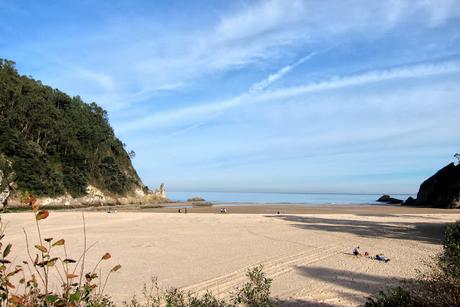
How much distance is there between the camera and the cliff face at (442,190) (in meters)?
55.5

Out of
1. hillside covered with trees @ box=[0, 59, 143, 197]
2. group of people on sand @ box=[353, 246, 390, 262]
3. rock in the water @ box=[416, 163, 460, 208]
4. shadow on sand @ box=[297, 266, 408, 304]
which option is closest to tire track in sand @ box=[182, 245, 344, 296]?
shadow on sand @ box=[297, 266, 408, 304]

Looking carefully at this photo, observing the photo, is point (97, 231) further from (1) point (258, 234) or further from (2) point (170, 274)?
(2) point (170, 274)

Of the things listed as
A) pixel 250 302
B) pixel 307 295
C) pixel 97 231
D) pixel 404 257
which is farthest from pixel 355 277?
pixel 97 231

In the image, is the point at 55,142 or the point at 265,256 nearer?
the point at 265,256

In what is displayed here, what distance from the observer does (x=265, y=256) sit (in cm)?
1318

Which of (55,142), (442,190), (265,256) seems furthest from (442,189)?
(55,142)

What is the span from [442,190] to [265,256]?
185 feet

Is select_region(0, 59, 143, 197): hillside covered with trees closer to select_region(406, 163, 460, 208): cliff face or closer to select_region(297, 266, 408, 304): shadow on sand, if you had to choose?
select_region(297, 266, 408, 304): shadow on sand

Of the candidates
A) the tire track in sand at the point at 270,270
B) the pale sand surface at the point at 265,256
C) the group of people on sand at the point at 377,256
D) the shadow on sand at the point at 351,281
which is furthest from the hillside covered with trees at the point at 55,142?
the shadow on sand at the point at 351,281

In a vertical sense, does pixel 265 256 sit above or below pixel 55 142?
below

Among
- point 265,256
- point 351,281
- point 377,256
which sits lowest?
point 351,281

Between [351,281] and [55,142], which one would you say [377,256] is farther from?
[55,142]

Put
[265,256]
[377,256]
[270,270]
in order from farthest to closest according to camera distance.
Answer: [265,256]
[377,256]
[270,270]

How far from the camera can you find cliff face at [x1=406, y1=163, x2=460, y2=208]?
5553 centimetres
